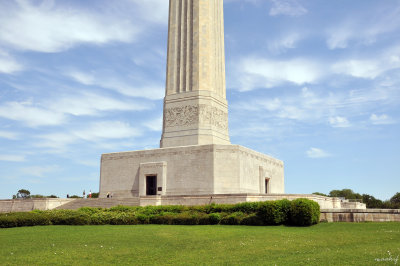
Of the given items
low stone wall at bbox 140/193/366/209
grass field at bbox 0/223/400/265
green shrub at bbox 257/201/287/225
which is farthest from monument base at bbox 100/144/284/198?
grass field at bbox 0/223/400/265

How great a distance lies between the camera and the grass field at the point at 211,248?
26.9 feet

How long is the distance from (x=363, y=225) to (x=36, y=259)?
12.4m

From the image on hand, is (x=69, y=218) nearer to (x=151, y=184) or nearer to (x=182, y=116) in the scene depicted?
(x=151, y=184)

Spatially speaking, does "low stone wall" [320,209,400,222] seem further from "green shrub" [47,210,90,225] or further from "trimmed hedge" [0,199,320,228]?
"green shrub" [47,210,90,225]

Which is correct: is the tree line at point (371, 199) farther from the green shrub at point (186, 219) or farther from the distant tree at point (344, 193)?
the green shrub at point (186, 219)

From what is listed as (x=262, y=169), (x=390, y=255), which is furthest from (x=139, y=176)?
(x=390, y=255)

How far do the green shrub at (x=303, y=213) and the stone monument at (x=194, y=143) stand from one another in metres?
10.2

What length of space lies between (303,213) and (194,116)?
15.4 meters

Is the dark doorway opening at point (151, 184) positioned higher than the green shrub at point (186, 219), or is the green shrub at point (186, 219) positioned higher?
the dark doorway opening at point (151, 184)

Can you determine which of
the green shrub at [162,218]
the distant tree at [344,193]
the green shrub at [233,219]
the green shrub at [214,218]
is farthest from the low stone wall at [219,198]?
the distant tree at [344,193]

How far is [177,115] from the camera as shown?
30156 millimetres

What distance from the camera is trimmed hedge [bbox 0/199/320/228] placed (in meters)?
15.9

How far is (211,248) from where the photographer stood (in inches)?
392

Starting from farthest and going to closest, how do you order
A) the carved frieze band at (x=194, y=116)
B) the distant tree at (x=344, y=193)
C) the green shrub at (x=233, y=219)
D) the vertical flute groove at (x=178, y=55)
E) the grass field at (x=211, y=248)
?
the distant tree at (x=344, y=193) < the vertical flute groove at (x=178, y=55) < the carved frieze band at (x=194, y=116) < the green shrub at (x=233, y=219) < the grass field at (x=211, y=248)
